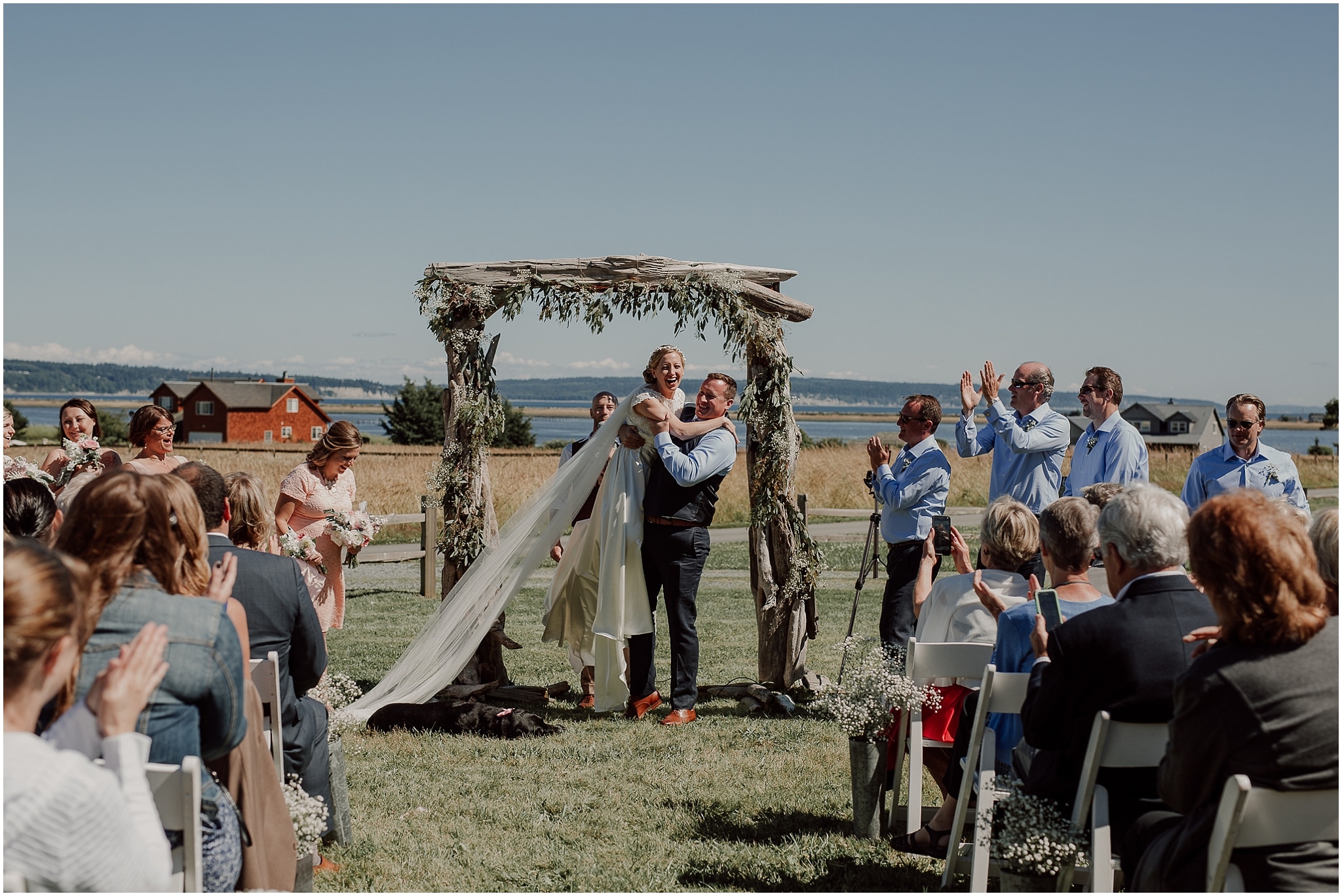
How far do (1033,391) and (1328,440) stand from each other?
100 metres

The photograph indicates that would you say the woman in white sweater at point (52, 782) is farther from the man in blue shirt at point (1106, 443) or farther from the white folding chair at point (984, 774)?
the man in blue shirt at point (1106, 443)

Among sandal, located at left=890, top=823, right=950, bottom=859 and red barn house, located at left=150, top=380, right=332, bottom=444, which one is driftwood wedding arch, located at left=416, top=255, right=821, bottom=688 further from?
red barn house, located at left=150, top=380, right=332, bottom=444

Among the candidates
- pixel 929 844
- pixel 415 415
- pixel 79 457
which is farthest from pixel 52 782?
pixel 415 415

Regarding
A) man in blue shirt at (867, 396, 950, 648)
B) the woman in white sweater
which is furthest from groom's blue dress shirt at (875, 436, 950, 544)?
the woman in white sweater

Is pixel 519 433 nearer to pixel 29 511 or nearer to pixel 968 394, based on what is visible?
pixel 968 394

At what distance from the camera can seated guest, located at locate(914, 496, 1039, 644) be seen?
4324mm

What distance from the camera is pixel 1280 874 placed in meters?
2.62

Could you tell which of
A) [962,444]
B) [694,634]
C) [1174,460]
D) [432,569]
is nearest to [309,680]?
[694,634]

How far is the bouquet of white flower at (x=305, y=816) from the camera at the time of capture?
368 centimetres

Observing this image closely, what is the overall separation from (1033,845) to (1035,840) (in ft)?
0.05

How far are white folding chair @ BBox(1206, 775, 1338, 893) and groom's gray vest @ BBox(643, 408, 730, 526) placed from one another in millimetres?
4374

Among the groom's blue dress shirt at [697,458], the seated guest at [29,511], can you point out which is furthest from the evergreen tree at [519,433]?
the seated guest at [29,511]

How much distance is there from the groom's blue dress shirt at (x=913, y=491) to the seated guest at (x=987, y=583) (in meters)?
1.75

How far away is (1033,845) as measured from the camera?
10.5ft
